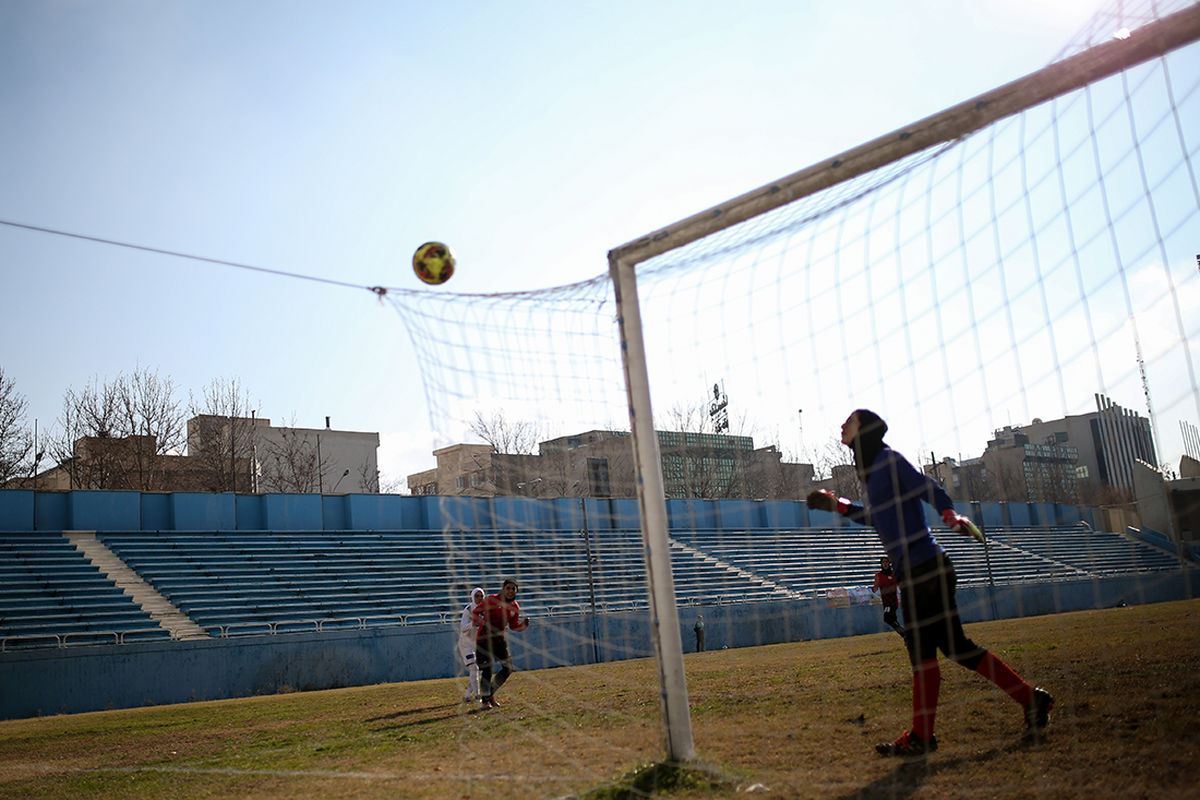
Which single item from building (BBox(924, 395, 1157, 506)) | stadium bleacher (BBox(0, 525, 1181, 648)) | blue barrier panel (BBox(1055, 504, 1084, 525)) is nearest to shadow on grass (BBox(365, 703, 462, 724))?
stadium bleacher (BBox(0, 525, 1181, 648))

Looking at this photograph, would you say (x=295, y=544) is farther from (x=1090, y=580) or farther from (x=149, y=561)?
(x=1090, y=580)

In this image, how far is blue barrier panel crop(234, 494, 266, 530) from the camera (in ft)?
83.8

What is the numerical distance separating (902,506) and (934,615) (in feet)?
2.02

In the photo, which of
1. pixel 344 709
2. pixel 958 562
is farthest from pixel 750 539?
pixel 344 709

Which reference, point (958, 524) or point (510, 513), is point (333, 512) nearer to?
point (510, 513)

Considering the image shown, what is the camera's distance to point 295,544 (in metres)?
24.6

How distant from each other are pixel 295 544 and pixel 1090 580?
91.7ft

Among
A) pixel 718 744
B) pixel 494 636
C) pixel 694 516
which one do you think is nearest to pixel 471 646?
pixel 494 636

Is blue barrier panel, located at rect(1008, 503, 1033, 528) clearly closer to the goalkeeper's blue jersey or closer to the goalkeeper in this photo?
the goalkeeper

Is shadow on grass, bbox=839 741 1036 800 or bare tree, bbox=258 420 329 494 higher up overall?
bare tree, bbox=258 420 329 494

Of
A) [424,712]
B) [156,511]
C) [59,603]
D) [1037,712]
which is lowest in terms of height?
[424,712]

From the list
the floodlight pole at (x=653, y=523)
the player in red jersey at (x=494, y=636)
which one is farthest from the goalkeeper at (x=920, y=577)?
the player in red jersey at (x=494, y=636)

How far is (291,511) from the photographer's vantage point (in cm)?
2622

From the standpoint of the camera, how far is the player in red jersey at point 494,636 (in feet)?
32.1
